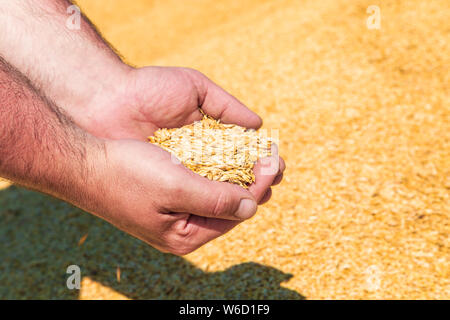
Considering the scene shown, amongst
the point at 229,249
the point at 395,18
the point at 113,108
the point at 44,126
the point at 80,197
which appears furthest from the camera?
the point at 395,18

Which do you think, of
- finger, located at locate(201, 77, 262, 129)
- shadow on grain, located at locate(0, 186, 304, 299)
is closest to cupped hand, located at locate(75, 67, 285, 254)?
finger, located at locate(201, 77, 262, 129)

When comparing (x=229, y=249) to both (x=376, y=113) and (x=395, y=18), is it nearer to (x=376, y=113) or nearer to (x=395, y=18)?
(x=376, y=113)

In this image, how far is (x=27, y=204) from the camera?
4984mm

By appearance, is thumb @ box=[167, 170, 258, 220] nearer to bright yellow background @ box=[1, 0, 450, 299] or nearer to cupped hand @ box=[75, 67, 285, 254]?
cupped hand @ box=[75, 67, 285, 254]

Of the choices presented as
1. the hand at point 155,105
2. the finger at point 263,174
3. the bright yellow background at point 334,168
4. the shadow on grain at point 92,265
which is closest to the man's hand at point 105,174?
the finger at point 263,174

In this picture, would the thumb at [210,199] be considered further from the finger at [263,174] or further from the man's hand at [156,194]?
the finger at [263,174]

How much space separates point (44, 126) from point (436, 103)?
13.4 ft

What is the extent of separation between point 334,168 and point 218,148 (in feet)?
6.10

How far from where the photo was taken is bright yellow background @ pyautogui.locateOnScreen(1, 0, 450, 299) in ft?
10.4

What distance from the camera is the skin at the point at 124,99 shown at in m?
2.29

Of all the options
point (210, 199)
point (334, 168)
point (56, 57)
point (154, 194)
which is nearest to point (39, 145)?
point (154, 194)

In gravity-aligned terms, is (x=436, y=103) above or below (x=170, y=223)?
above
